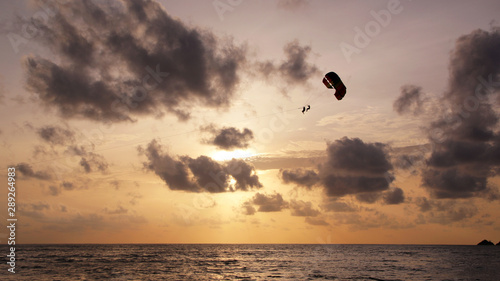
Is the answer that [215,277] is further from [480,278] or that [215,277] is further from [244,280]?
[480,278]

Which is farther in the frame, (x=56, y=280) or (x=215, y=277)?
(x=215, y=277)

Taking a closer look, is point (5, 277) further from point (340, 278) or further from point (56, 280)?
point (340, 278)

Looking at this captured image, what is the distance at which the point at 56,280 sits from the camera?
49.2m

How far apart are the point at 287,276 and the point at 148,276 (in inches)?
840

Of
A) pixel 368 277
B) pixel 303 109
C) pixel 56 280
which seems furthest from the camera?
pixel 368 277

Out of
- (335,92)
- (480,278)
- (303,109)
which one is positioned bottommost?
(480,278)

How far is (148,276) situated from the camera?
54.1 m

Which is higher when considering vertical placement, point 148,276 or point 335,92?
point 335,92

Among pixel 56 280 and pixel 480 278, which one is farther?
pixel 480 278

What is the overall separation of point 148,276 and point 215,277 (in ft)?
33.7

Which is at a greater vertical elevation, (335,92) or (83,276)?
(335,92)

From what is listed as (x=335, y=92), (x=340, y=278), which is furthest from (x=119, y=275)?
(x=335, y=92)

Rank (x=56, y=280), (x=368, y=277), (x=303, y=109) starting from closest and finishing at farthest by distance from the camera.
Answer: (x=303, y=109)
(x=56, y=280)
(x=368, y=277)

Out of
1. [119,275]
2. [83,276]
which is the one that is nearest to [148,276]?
[119,275]
